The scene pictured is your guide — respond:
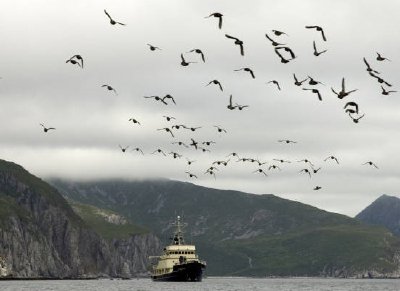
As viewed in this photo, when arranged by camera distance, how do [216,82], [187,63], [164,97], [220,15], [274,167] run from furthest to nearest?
[274,167] < [164,97] < [216,82] < [187,63] < [220,15]

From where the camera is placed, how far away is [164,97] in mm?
67625

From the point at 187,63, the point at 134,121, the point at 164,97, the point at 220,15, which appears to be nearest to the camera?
the point at 220,15

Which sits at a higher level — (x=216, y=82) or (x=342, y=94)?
(x=216, y=82)

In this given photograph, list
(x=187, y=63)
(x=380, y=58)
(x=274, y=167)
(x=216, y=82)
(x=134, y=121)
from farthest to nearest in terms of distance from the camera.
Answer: (x=274, y=167) → (x=134, y=121) → (x=216, y=82) → (x=187, y=63) → (x=380, y=58)

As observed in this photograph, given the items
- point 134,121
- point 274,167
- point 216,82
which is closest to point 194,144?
point 134,121

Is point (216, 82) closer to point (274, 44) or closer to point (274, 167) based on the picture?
point (274, 44)

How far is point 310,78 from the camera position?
181 feet

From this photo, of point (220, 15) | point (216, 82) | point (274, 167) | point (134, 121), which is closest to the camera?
point (220, 15)

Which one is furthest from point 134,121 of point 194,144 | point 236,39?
point 236,39

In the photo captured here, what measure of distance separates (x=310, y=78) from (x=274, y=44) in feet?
21.5

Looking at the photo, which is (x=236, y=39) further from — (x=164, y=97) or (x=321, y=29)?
(x=164, y=97)

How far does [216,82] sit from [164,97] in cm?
781

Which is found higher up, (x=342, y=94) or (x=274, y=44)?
(x=274, y=44)

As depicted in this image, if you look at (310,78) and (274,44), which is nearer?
(274,44)
